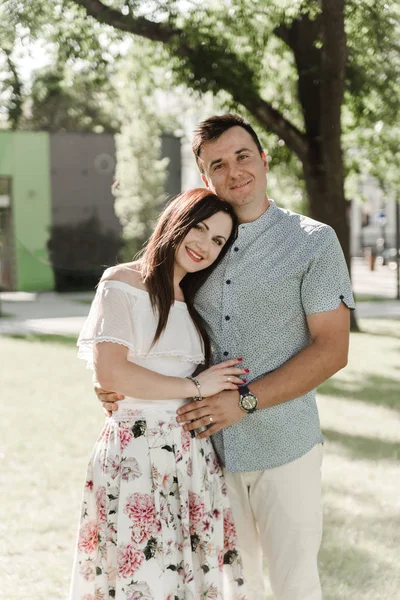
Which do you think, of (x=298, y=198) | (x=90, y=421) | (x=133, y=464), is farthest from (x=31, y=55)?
(x=298, y=198)

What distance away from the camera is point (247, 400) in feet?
9.43

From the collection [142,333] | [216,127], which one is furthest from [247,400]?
[216,127]

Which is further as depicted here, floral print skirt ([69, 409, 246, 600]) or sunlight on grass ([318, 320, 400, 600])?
sunlight on grass ([318, 320, 400, 600])

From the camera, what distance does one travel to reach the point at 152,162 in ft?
121

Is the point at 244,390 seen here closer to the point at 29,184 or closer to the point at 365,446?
the point at 365,446

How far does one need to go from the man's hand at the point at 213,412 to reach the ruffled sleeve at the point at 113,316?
302mm

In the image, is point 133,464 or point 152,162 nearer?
point 133,464

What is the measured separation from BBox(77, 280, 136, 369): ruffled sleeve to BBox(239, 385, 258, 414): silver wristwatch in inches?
16.6

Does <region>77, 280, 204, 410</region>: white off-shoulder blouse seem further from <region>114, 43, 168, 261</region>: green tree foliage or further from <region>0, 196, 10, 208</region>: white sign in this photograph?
<region>114, 43, 168, 261</region>: green tree foliage

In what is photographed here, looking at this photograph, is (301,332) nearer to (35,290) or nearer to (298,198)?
(298,198)

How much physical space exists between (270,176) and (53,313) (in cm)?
636

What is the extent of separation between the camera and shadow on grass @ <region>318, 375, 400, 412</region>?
30.2 feet

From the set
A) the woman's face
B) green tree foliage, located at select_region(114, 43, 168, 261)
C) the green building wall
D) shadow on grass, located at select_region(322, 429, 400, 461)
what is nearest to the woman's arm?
the woman's face

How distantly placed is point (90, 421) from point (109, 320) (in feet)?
18.8
